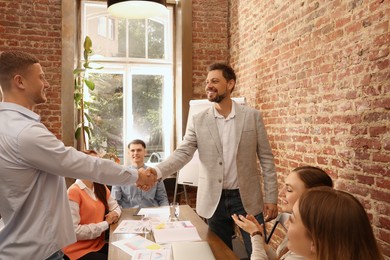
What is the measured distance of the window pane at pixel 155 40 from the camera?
5.17 metres

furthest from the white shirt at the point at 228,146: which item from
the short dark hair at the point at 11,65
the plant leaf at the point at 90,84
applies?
the plant leaf at the point at 90,84

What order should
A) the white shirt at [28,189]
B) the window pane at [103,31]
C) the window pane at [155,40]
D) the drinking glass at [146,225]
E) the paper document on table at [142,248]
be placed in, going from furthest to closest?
the window pane at [155,40]
the window pane at [103,31]
the drinking glass at [146,225]
the paper document on table at [142,248]
the white shirt at [28,189]

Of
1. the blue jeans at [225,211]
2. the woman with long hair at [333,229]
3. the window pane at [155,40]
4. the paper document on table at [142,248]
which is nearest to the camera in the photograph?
the woman with long hair at [333,229]

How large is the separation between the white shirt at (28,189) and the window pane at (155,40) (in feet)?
11.8

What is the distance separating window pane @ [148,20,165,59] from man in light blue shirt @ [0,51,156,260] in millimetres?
3456

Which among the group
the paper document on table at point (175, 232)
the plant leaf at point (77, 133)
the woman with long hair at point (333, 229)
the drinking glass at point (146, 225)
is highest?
the plant leaf at point (77, 133)

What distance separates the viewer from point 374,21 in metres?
2.13

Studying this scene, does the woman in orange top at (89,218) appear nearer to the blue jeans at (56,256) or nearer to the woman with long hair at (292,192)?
the blue jeans at (56,256)

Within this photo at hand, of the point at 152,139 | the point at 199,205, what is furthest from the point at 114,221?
the point at 152,139

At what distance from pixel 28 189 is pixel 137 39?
3862 mm

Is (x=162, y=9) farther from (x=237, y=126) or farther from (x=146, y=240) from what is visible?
(x=146, y=240)

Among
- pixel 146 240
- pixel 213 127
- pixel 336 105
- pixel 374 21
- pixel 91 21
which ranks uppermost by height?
pixel 91 21

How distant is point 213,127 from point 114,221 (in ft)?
3.37

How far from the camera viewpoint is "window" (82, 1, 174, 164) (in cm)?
505
